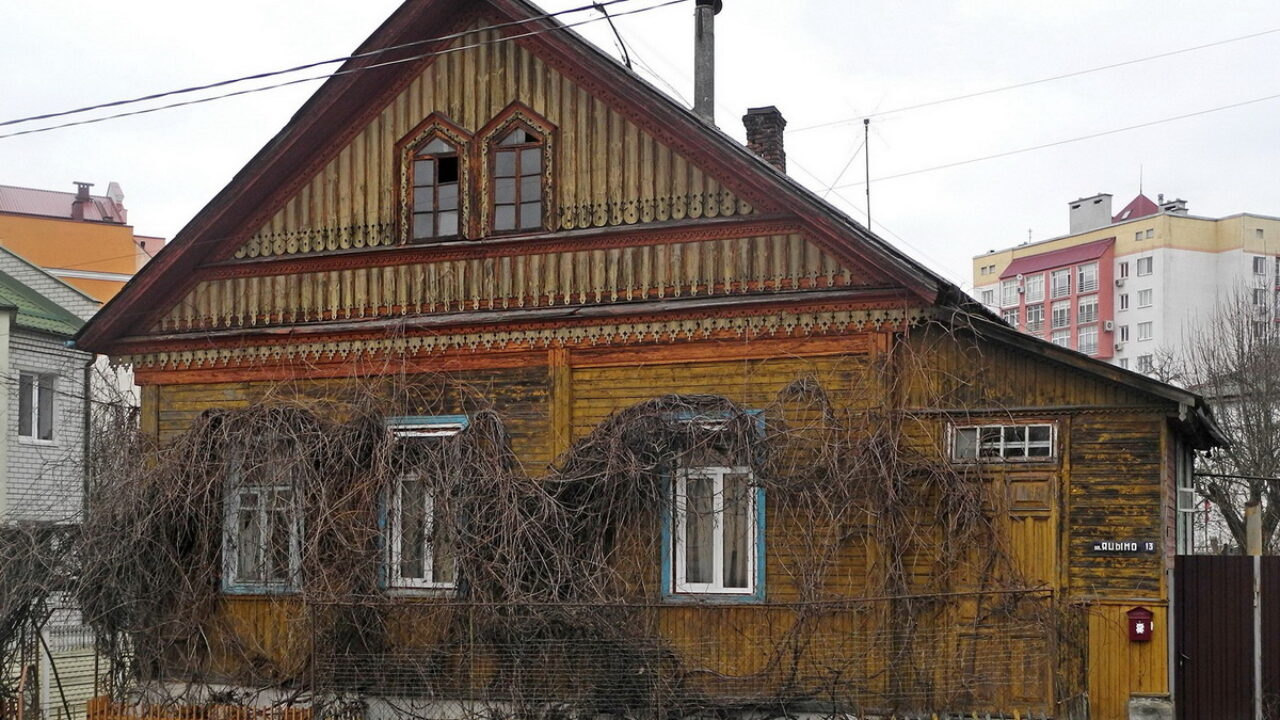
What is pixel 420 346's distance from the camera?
15.1 meters

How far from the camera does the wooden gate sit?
13953 mm

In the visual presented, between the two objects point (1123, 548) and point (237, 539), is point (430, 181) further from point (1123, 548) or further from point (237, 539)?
point (1123, 548)

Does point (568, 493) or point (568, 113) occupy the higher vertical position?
point (568, 113)

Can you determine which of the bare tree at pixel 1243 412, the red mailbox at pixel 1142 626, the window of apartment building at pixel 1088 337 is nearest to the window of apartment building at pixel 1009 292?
the window of apartment building at pixel 1088 337

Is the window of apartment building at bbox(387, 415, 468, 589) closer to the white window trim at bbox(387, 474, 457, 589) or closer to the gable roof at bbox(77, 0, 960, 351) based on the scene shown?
the white window trim at bbox(387, 474, 457, 589)

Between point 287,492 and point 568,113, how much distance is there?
4987mm

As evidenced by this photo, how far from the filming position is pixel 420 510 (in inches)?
575

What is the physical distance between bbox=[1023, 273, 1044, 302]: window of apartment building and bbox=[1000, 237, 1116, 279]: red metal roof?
1.44 feet

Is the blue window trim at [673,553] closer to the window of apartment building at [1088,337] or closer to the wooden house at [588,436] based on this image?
the wooden house at [588,436]

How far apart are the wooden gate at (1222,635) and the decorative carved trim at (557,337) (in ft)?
13.9

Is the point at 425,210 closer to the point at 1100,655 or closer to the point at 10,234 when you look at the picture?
the point at 1100,655

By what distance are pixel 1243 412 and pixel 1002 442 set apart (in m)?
19.5

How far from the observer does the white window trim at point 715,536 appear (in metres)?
13.6

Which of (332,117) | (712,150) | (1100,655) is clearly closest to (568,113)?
(712,150)
